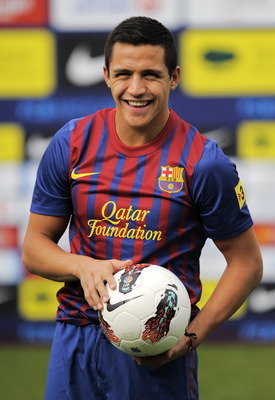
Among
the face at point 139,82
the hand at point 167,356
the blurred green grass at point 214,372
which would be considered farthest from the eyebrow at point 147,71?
the blurred green grass at point 214,372

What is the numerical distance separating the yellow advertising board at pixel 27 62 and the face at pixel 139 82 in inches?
114

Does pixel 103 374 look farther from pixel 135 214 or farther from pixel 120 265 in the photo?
pixel 135 214

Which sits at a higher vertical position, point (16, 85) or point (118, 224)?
point (118, 224)

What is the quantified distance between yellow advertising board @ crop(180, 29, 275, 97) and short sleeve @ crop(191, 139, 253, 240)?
288 centimetres

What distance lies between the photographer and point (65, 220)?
7.47 ft

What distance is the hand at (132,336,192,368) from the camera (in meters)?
2.05

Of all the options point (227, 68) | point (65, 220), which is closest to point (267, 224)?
point (227, 68)

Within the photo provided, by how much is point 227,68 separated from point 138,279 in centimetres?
321

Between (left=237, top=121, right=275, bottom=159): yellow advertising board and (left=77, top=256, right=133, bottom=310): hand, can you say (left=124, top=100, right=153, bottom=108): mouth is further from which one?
(left=237, top=121, right=275, bottom=159): yellow advertising board

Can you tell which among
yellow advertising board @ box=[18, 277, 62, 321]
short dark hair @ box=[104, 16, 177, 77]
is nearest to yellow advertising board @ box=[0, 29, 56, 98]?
yellow advertising board @ box=[18, 277, 62, 321]

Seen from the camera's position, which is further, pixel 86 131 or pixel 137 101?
pixel 86 131

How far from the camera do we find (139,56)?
2.06m

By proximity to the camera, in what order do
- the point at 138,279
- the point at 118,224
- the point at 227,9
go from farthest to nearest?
1. the point at 227,9
2. the point at 118,224
3. the point at 138,279

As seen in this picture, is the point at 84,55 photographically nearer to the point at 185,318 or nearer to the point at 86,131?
the point at 86,131
